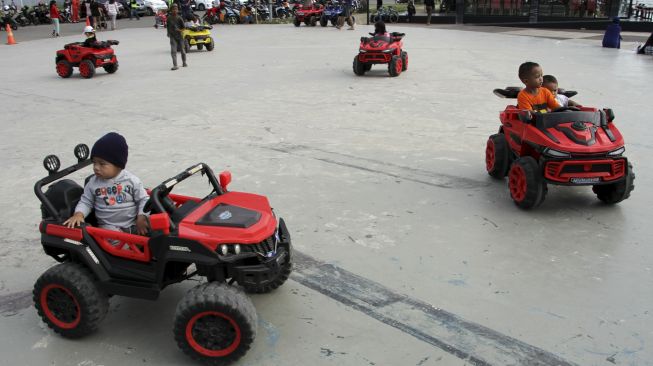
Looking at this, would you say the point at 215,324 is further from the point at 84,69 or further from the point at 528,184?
the point at 84,69

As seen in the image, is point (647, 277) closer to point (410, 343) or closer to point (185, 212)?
point (410, 343)

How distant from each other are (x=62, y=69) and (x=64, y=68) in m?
0.07

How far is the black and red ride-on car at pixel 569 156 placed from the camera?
5402 mm

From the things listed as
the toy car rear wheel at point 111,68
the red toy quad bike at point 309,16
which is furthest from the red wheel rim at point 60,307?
the red toy quad bike at point 309,16

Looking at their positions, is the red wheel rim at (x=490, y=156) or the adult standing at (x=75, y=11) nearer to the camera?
the red wheel rim at (x=490, y=156)

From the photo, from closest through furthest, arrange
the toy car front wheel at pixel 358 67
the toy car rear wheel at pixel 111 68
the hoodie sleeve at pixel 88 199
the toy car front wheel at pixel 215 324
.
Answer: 1. the toy car front wheel at pixel 215 324
2. the hoodie sleeve at pixel 88 199
3. the toy car front wheel at pixel 358 67
4. the toy car rear wheel at pixel 111 68

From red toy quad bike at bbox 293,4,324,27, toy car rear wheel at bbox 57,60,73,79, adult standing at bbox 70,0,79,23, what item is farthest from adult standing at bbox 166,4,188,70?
adult standing at bbox 70,0,79,23

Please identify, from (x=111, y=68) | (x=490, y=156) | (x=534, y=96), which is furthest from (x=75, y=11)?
(x=534, y=96)

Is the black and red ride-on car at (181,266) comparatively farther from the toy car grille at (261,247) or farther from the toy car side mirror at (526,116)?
the toy car side mirror at (526,116)

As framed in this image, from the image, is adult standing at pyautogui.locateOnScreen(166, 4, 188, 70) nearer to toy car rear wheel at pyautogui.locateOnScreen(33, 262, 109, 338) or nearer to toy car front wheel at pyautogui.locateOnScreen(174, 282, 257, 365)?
toy car rear wheel at pyautogui.locateOnScreen(33, 262, 109, 338)

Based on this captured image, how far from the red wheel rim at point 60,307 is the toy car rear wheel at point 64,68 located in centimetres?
1216

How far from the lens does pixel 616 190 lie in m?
5.64

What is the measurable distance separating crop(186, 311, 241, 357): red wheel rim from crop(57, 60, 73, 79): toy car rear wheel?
12.8m

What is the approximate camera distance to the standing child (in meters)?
3.70
